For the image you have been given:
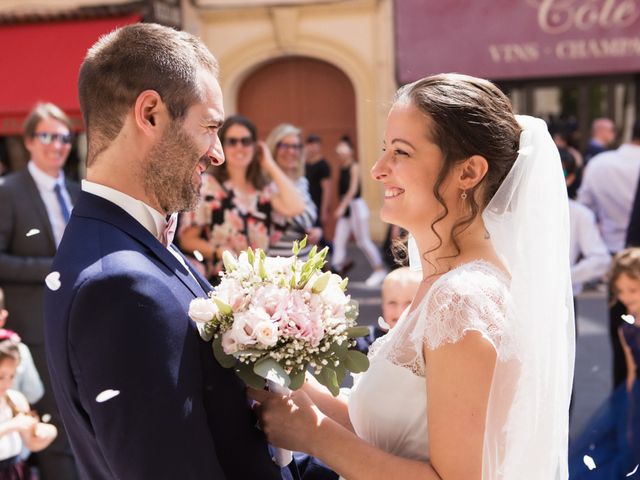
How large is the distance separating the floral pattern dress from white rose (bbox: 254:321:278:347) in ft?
10.6

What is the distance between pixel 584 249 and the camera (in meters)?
5.27

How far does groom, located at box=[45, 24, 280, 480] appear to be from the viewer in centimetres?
170

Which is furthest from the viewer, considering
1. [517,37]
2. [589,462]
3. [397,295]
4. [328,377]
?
[517,37]

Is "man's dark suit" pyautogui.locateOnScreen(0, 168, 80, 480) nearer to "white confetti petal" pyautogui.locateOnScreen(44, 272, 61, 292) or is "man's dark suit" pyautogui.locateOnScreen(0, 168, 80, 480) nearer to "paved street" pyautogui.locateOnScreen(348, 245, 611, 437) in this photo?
"white confetti petal" pyautogui.locateOnScreen(44, 272, 61, 292)

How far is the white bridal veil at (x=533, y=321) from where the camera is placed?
2.05 metres

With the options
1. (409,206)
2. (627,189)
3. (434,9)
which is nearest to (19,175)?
(409,206)

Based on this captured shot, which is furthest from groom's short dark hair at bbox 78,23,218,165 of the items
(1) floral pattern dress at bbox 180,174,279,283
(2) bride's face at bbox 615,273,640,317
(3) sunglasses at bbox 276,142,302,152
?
(3) sunglasses at bbox 276,142,302,152

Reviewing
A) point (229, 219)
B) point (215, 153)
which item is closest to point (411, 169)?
point (215, 153)

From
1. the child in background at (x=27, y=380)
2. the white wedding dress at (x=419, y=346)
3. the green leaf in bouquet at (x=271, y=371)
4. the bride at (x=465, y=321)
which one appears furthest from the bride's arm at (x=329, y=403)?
the child in background at (x=27, y=380)

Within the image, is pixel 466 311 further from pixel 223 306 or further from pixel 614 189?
pixel 614 189

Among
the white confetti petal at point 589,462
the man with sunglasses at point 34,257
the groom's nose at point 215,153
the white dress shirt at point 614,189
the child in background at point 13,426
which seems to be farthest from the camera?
the white dress shirt at point 614,189

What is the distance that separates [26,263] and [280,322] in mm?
3310

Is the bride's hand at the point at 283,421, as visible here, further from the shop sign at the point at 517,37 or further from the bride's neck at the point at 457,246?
the shop sign at the point at 517,37

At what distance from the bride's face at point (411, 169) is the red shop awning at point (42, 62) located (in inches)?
413
